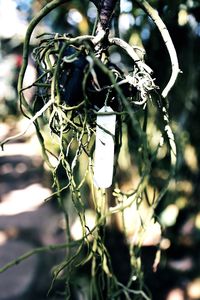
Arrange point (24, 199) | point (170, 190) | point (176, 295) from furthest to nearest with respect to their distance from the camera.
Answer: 1. point (24, 199)
2. point (170, 190)
3. point (176, 295)

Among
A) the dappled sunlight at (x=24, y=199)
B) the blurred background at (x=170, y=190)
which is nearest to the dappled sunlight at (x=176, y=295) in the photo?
the blurred background at (x=170, y=190)

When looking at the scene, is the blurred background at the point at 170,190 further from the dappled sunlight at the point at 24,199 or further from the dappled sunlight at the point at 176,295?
the dappled sunlight at the point at 24,199

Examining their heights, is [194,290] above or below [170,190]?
below

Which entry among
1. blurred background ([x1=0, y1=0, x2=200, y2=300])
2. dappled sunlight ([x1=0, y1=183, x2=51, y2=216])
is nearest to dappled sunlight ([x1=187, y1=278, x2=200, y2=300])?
blurred background ([x1=0, y1=0, x2=200, y2=300])

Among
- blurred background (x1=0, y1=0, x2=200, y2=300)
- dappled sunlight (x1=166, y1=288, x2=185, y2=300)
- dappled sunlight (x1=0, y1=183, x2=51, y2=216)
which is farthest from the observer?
dappled sunlight (x1=0, y1=183, x2=51, y2=216)

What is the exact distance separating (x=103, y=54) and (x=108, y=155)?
0.11 metres

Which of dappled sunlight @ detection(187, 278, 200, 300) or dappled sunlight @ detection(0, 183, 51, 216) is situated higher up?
dappled sunlight @ detection(187, 278, 200, 300)

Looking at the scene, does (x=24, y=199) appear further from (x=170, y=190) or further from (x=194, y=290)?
(x=194, y=290)

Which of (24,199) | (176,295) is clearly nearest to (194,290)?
(176,295)

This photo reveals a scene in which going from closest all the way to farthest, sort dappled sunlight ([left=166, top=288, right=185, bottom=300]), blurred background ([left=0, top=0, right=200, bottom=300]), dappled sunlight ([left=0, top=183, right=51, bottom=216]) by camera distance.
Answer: blurred background ([left=0, top=0, right=200, bottom=300])
dappled sunlight ([left=166, top=288, right=185, bottom=300])
dappled sunlight ([left=0, top=183, right=51, bottom=216])

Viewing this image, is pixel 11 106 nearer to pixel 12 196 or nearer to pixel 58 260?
pixel 12 196

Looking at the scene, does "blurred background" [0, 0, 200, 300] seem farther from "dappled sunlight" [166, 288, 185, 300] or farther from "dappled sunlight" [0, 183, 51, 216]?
"dappled sunlight" [0, 183, 51, 216]

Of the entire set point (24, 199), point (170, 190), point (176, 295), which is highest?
point (170, 190)

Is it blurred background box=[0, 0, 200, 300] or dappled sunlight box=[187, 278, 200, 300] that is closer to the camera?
blurred background box=[0, 0, 200, 300]
